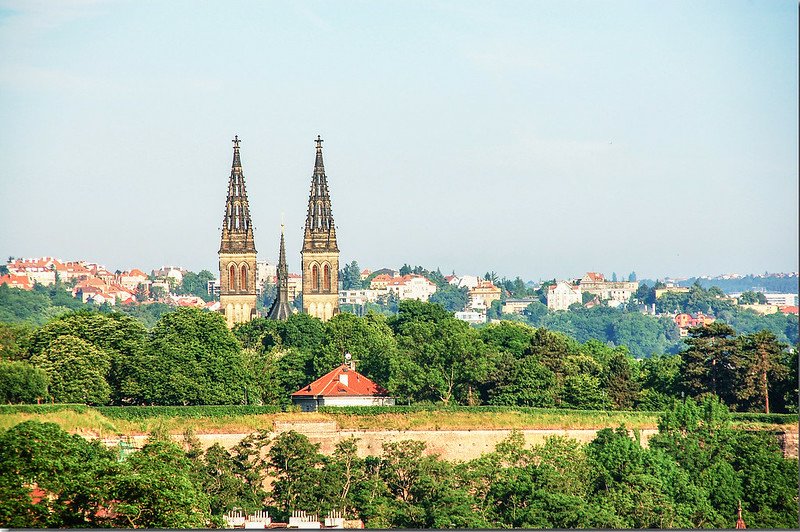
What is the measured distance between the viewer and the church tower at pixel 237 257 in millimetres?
96062

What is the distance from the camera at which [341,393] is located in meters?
62.8

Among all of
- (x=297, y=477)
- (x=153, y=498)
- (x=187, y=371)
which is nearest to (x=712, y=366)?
(x=187, y=371)

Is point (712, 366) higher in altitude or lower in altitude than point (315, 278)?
lower

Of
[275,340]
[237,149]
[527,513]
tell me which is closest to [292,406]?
[527,513]

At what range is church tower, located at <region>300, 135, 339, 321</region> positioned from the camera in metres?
98.4

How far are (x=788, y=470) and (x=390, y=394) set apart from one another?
42.3 ft

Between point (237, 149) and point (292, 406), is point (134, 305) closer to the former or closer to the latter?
point (237, 149)

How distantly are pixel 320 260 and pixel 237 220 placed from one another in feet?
16.1

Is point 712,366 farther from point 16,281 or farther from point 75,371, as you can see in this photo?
point 16,281

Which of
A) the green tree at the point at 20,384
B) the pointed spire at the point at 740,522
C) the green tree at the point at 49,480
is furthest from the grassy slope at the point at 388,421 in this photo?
the green tree at the point at 49,480

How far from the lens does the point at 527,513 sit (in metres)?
50.3

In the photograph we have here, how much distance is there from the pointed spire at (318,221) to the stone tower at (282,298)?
3.86m

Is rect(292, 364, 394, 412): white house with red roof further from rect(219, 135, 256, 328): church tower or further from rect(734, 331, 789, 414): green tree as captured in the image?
rect(219, 135, 256, 328): church tower

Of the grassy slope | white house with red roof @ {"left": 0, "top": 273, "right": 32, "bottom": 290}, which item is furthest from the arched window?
white house with red roof @ {"left": 0, "top": 273, "right": 32, "bottom": 290}
